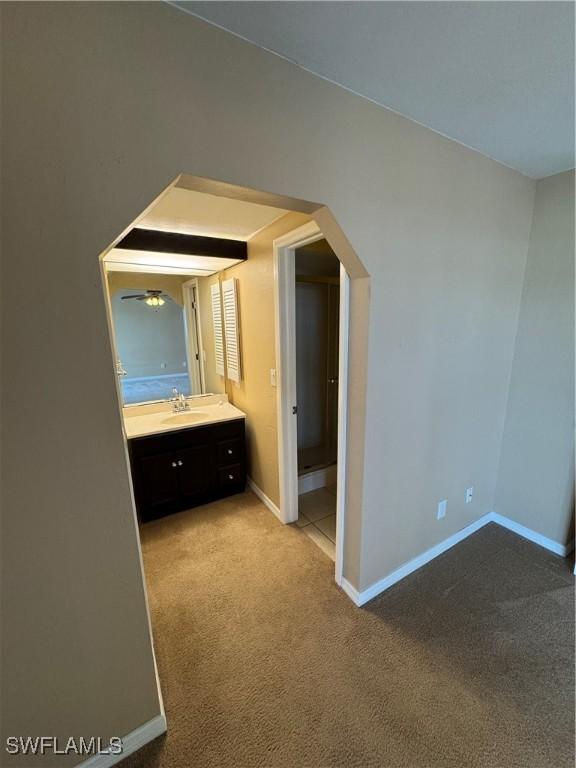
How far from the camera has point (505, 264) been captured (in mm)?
1927

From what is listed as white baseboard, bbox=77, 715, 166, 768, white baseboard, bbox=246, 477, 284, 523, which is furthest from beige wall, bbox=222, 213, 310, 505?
white baseboard, bbox=77, 715, 166, 768

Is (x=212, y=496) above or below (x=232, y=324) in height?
below

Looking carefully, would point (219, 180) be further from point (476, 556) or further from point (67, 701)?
point (476, 556)

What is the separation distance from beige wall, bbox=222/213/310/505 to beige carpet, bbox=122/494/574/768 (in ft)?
2.16

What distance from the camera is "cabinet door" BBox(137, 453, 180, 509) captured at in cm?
235

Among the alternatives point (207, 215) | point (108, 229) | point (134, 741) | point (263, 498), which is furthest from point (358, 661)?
point (207, 215)

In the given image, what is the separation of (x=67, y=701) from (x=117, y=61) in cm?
197

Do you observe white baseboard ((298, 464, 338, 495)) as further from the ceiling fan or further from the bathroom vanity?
the ceiling fan

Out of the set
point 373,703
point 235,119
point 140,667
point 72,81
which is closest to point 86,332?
point 72,81

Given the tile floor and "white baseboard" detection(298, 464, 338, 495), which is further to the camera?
"white baseboard" detection(298, 464, 338, 495)

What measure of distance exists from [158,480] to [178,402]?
712 mm

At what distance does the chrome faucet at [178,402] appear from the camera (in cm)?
281

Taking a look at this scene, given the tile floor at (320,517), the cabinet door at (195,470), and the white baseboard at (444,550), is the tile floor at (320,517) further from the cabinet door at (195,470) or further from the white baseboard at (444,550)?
the cabinet door at (195,470)

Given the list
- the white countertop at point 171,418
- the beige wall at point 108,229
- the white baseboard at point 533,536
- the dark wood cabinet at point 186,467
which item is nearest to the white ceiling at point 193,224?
the beige wall at point 108,229
